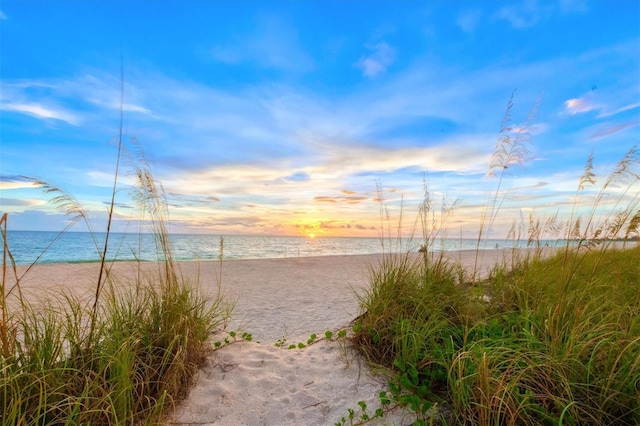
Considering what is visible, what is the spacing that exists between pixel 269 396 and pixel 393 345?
1.35m

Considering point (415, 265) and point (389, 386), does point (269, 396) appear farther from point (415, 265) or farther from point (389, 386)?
point (415, 265)

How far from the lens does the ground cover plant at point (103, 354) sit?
2.19 meters

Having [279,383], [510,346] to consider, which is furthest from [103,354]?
[510,346]

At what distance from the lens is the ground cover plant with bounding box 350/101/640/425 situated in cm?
230

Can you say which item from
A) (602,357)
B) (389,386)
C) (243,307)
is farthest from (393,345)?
(243,307)

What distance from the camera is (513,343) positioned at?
3010 millimetres

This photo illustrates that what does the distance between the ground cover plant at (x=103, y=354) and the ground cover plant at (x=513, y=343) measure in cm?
169

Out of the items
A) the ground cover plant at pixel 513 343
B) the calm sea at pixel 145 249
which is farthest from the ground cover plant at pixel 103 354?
the ground cover plant at pixel 513 343

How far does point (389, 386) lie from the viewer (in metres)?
3.09

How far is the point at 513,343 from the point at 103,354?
348 cm

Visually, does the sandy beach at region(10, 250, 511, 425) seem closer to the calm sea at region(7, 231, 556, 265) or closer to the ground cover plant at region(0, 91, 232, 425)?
the ground cover plant at region(0, 91, 232, 425)

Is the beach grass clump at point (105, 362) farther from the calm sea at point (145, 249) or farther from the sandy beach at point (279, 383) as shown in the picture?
the calm sea at point (145, 249)

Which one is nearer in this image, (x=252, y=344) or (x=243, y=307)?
(x=252, y=344)

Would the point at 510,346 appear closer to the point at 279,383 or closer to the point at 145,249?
the point at 279,383
